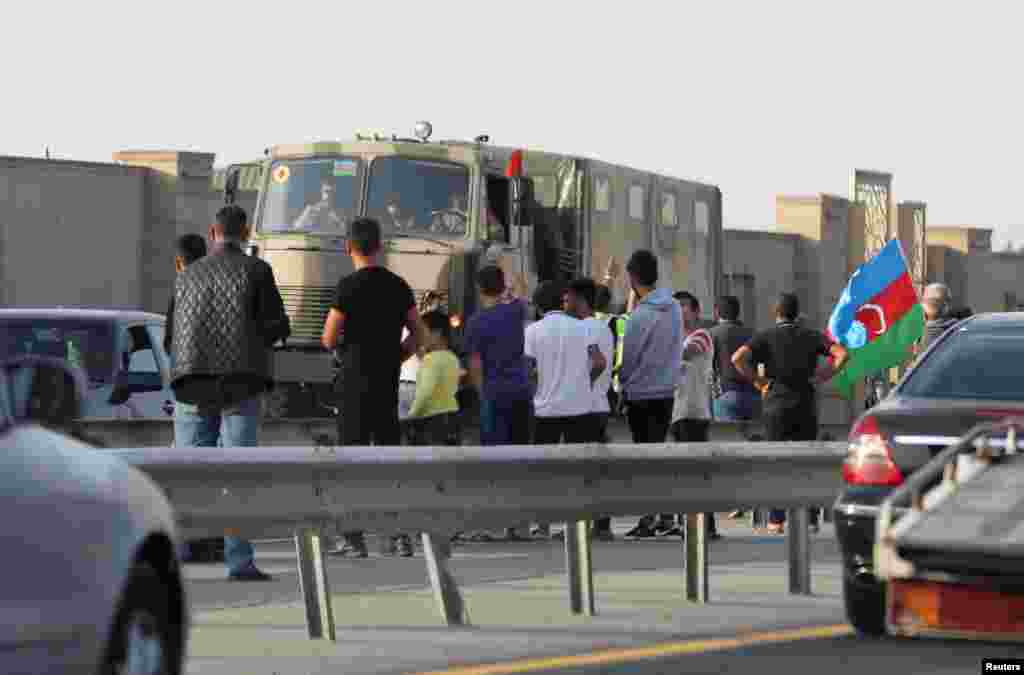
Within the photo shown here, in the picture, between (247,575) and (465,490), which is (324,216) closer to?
(247,575)

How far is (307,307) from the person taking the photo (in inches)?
1120

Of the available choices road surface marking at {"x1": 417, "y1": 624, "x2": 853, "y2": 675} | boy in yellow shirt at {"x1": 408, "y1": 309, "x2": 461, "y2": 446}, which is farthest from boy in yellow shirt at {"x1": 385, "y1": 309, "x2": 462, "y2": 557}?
road surface marking at {"x1": 417, "y1": 624, "x2": 853, "y2": 675}

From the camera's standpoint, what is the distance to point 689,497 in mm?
13906

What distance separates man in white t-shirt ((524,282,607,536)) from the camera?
18.2 meters

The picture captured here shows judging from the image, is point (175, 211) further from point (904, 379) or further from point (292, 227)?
point (904, 379)

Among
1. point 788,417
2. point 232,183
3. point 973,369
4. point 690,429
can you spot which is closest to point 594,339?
point 690,429

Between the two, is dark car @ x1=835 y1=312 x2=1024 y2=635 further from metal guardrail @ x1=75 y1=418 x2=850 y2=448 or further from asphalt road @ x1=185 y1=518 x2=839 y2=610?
metal guardrail @ x1=75 y1=418 x2=850 y2=448

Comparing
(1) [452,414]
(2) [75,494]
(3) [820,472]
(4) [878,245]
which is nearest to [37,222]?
(4) [878,245]

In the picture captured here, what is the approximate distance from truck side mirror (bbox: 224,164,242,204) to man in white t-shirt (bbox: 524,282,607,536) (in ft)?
35.0

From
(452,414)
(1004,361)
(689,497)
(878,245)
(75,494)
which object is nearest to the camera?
(75,494)

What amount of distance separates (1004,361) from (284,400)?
54.5 feet

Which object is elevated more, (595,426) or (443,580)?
(595,426)

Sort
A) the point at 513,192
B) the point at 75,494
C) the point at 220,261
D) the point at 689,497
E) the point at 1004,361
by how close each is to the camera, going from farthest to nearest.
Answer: the point at 513,192, the point at 220,261, the point at 689,497, the point at 1004,361, the point at 75,494

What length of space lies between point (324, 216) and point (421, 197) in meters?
0.99
